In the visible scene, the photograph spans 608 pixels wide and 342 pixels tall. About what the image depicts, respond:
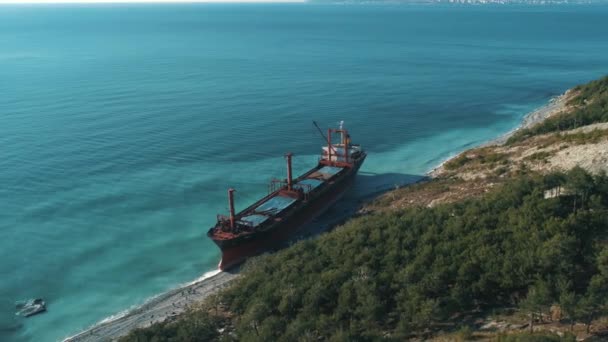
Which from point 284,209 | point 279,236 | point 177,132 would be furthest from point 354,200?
point 177,132

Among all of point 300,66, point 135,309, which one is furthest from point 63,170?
point 300,66

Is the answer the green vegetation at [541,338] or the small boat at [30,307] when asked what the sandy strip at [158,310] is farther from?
the green vegetation at [541,338]

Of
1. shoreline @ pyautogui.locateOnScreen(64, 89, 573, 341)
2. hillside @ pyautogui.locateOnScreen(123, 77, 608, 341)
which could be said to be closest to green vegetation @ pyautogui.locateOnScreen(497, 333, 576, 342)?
hillside @ pyautogui.locateOnScreen(123, 77, 608, 341)

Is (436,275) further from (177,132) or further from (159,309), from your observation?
(177,132)

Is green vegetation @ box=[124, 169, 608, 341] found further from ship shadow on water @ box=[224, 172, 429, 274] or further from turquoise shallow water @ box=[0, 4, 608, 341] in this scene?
turquoise shallow water @ box=[0, 4, 608, 341]

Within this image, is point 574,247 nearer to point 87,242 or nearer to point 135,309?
point 135,309

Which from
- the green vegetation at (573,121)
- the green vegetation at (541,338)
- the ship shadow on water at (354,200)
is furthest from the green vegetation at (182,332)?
the green vegetation at (573,121)
